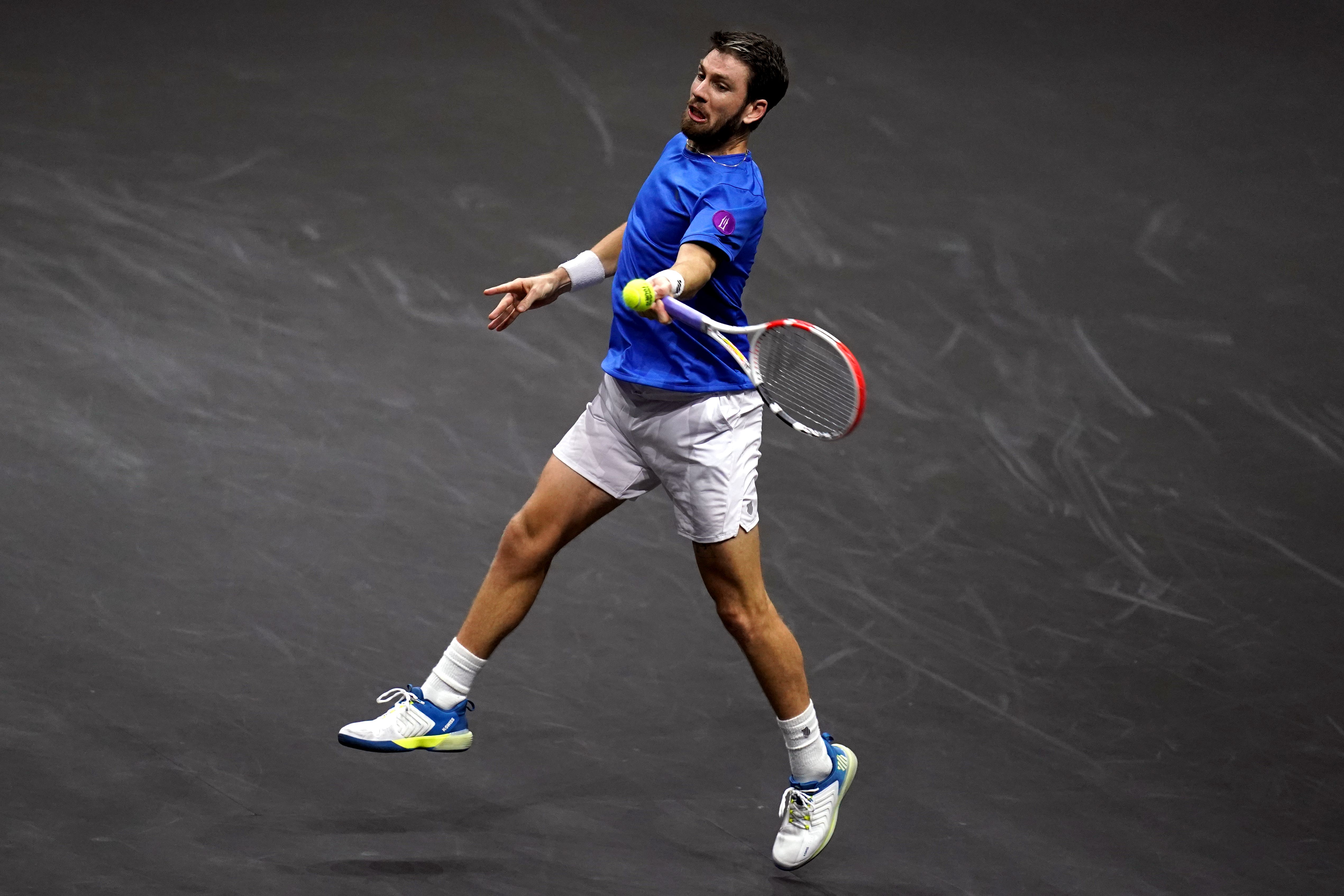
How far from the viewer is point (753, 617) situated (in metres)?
3.61

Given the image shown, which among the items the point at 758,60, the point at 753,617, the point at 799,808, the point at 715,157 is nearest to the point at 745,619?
the point at 753,617

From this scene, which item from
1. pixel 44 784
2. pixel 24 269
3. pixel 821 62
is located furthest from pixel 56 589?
pixel 821 62

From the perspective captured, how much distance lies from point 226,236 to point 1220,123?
471 centimetres

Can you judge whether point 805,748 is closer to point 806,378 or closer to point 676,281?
point 806,378

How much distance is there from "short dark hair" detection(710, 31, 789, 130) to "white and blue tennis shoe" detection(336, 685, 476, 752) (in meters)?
1.57

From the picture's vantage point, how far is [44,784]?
355 centimetres

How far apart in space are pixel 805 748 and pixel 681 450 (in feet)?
2.65

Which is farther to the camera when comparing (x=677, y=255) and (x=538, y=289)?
(x=538, y=289)

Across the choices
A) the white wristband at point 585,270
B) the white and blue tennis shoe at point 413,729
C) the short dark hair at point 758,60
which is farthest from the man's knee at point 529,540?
the short dark hair at point 758,60

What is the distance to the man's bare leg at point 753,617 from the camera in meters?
3.59

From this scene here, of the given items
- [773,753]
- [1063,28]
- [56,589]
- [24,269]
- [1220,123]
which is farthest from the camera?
[1063,28]

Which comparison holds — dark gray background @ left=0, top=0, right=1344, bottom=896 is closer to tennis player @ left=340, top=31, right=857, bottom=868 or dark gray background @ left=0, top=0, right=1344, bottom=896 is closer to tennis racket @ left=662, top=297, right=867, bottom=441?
tennis player @ left=340, top=31, right=857, bottom=868

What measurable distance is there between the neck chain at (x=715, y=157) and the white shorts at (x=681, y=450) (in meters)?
0.53

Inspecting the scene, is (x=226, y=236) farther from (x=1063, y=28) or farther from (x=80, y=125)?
(x=1063, y=28)
